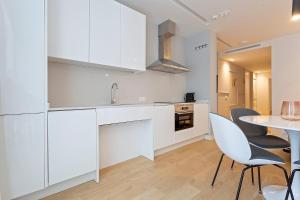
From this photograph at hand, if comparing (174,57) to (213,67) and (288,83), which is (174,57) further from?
(288,83)

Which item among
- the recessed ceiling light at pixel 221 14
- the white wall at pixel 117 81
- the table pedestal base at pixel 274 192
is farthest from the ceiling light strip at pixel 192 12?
the table pedestal base at pixel 274 192

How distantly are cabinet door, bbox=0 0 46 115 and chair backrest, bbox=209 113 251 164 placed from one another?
5.30ft

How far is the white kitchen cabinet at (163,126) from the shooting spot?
2535mm

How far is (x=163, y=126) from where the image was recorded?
2652 mm

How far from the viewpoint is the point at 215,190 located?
5.48ft

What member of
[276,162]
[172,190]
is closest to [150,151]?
[172,190]

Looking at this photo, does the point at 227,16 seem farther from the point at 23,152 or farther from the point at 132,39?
the point at 23,152

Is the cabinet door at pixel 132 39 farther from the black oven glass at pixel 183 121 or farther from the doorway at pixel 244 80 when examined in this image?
the doorway at pixel 244 80

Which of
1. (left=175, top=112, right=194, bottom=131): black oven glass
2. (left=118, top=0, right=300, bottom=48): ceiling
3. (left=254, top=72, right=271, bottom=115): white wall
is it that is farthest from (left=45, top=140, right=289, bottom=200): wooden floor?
(left=254, top=72, right=271, bottom=115): white wall

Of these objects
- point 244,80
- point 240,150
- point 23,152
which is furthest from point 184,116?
point 244,80

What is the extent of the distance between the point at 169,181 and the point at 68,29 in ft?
6.81

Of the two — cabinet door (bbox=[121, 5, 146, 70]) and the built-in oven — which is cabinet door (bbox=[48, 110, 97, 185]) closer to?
cabinet door (bbox=[121, 5, 146, 70])

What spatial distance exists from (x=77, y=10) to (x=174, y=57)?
2.45 meters

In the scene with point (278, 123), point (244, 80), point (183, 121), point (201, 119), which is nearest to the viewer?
point (278, 123)
